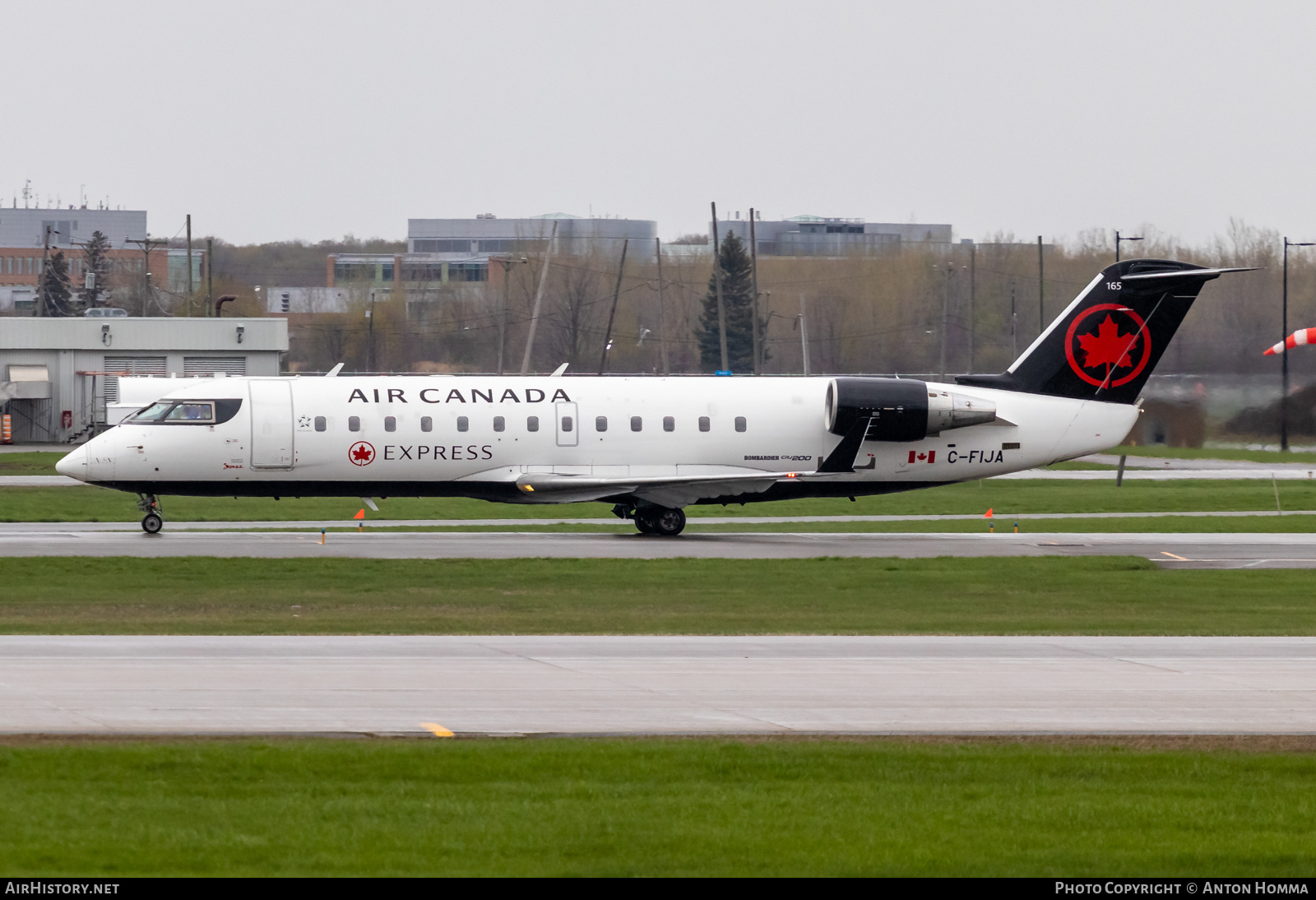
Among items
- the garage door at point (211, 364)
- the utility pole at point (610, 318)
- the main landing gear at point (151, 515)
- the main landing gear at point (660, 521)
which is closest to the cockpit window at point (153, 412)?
the main landing gear at point (151, 515)

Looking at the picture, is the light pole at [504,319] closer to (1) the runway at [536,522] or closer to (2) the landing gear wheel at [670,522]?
(1) the runway at [536,522]

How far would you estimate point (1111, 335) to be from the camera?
3456 centimetres

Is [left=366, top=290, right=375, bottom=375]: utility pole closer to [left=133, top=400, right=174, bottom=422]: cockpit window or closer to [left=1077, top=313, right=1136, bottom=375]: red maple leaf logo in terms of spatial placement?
[left=133, top=400, right=174, bottom=422]: cockpit window

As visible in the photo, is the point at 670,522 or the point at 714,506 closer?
the point at 670,522

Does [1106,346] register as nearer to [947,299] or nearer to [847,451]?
[847,451]

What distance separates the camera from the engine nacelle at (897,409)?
33250mm

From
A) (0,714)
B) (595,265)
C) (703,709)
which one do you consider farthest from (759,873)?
(595,265)

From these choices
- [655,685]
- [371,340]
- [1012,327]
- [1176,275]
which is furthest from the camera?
[371,340]

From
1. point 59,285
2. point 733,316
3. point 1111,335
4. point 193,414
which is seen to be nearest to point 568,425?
point 193,414

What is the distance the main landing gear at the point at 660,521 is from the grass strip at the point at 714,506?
6.52 meters

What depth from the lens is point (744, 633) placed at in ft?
66.4

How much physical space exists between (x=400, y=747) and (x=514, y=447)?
817 inches

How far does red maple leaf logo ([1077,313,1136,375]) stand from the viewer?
113 ft

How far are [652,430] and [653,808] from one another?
916 inches
